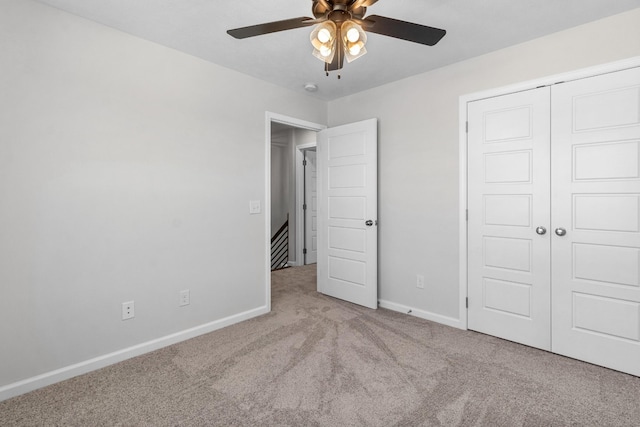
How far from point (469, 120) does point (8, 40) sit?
333cm

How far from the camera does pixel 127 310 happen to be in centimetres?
243

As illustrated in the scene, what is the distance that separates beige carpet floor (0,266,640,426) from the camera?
1.75 meters

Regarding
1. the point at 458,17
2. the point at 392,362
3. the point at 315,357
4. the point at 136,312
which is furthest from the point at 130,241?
the point at 458,17

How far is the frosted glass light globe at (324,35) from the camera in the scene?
154cm

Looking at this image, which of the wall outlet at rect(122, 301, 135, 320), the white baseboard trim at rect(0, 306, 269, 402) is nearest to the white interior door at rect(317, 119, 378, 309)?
the white baseboard trim at rect(0, 306, 269, 402)

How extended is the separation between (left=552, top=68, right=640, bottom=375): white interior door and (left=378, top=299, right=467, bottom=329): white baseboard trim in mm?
758

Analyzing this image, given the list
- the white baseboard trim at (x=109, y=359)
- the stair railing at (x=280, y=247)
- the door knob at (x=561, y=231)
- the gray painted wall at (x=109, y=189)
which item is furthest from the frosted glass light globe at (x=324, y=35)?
the stair railing at (x=280, y=247)

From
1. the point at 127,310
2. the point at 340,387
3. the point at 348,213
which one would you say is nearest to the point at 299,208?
the point at 348,213

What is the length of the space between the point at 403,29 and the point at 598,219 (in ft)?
6.43

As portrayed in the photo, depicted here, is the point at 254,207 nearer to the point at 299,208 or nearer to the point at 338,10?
the point at 338,10

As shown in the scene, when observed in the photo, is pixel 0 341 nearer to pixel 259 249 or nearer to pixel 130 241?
pixel 130 241

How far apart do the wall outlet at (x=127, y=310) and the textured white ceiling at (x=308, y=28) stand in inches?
79.8

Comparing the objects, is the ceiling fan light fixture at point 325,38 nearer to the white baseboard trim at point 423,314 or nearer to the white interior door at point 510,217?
the white interior door at point 510,217

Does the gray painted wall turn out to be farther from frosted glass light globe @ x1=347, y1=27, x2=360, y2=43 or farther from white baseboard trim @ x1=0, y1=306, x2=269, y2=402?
frosted glass light globe @ x1=347, y1=27, x2=360, y2=43
